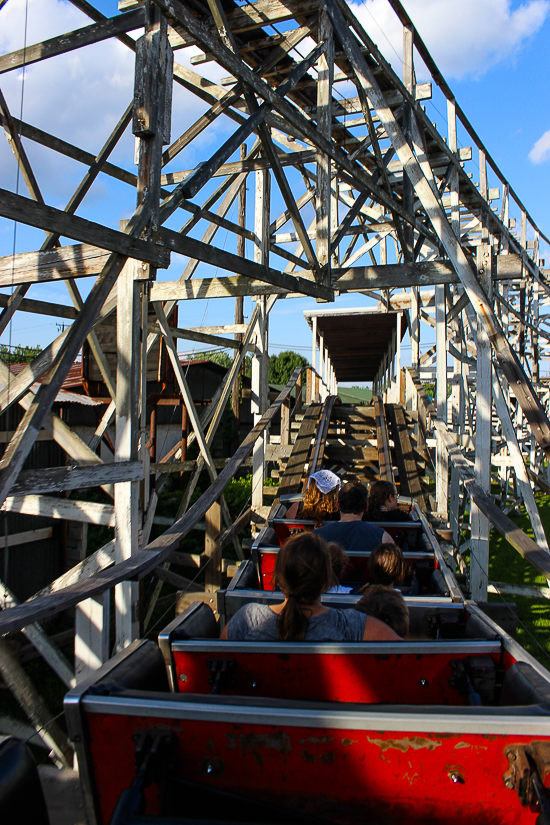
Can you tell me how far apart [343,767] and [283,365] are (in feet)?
103

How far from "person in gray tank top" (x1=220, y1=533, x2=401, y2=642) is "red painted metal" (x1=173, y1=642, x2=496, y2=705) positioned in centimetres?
18

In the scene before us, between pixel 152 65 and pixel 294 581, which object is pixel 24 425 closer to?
pixel 294 581

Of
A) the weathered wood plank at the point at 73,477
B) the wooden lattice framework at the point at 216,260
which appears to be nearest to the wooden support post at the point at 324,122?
the wooden lattice framework at the point at 216,260

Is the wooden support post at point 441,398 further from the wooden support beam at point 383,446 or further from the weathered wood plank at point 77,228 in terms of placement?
the weathered wood plank at point 77,228

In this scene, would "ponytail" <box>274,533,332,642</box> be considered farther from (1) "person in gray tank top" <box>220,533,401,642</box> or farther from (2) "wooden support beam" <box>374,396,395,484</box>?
(2) "wooden support beam" <box>374,396,395,484</box>

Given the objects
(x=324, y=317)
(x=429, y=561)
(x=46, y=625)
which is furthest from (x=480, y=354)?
(x=324, y=317)

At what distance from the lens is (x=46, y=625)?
23.1 ft

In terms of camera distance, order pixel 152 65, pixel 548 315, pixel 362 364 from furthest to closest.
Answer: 1. pixel 362 364
2. pixel 548 315
3. pixel 152 65

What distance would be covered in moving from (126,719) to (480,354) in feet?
15.6

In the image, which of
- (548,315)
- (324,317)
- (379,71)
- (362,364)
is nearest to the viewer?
(379,71)

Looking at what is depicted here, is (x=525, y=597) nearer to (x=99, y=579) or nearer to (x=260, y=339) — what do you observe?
(x=260, y=339)

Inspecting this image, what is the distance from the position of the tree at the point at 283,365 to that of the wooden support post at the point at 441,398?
23.7 m

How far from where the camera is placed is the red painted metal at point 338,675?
1.66m

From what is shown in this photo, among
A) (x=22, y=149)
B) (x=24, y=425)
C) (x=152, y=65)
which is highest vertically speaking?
(x=22, y=149)
